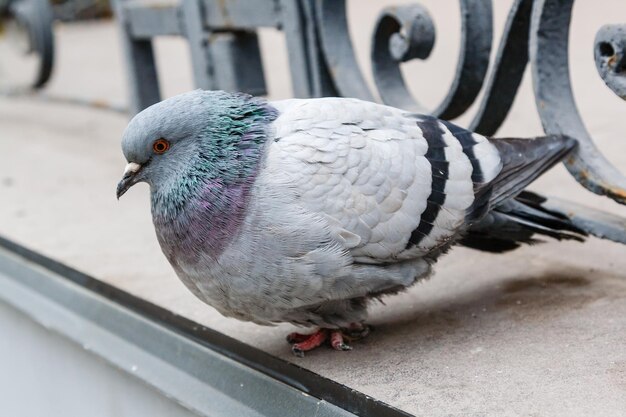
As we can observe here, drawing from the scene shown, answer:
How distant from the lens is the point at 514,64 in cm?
259

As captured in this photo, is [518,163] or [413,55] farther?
[413,55]

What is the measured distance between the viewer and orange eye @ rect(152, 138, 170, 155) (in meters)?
2.16

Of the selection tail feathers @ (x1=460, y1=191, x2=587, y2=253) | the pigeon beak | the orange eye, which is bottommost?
tail feathers @ (x1=460, y1=191, x2=587, y2=253)

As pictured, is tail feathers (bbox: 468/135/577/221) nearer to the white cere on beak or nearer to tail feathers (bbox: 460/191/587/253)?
tail feathers (bbox: 460/191/587/253)

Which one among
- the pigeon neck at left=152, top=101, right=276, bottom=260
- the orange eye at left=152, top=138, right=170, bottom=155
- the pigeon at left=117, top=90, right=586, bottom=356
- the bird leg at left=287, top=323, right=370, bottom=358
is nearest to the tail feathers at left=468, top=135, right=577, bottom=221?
the pigeon at left=117, top=90, right=586, bottom=356

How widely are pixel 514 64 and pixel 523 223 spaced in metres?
0.48

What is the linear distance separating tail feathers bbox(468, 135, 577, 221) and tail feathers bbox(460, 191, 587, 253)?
0.28 feet

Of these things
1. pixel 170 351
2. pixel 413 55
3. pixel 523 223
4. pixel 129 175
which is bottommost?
pixel 170 351

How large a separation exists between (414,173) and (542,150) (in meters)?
0.43

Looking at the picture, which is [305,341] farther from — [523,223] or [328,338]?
[523,223]

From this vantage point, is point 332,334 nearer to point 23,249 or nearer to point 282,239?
point 282,239

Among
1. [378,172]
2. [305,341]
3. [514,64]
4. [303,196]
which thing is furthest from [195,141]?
[514,64]

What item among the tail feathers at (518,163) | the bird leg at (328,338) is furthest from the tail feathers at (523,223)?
the bird leg at (328,338)

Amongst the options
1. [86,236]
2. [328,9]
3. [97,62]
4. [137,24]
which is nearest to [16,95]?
[97,62]
